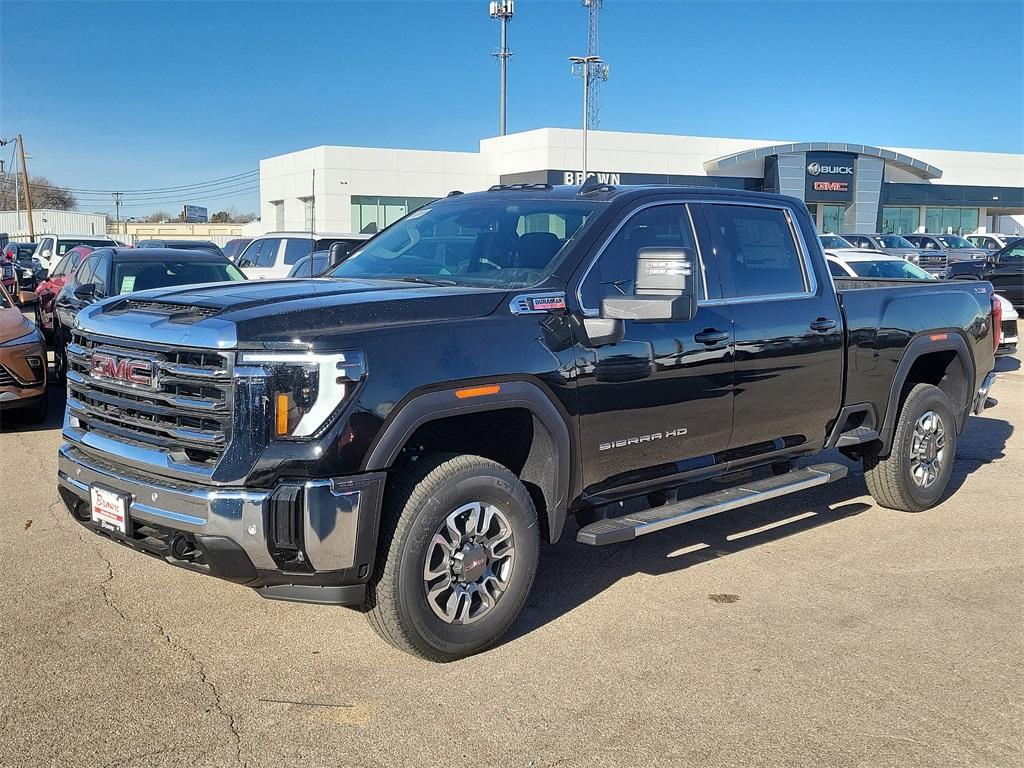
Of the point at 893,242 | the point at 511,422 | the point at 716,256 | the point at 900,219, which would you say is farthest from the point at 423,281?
the point at 900,219

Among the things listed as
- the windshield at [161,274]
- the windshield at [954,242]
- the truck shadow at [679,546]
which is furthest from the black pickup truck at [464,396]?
the windshield at [954,242]

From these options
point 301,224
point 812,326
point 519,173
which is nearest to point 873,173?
point 519,173

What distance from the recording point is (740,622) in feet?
15.5

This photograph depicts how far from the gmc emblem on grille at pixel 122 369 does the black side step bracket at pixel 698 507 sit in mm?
2004

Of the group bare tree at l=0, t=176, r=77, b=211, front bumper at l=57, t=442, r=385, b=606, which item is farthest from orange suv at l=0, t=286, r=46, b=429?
bare tree at l=0, t=176, r=77, b=211

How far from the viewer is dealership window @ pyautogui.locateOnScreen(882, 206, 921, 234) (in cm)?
5959

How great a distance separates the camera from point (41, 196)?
115438mm

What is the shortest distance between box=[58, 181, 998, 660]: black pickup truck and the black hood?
0.01 meters

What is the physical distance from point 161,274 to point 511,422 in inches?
300

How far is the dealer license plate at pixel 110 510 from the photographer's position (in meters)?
3.99

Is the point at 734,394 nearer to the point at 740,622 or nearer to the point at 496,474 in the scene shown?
the point at 740,622

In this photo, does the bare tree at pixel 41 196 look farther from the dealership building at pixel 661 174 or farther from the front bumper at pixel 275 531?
the front bumper at pixel 275 531

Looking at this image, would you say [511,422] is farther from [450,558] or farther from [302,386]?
[302,386]

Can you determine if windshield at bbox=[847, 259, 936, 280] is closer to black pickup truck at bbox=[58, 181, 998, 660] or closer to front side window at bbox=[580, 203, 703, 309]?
black pickup truck at bbox=[58, 181, 998, 660]
